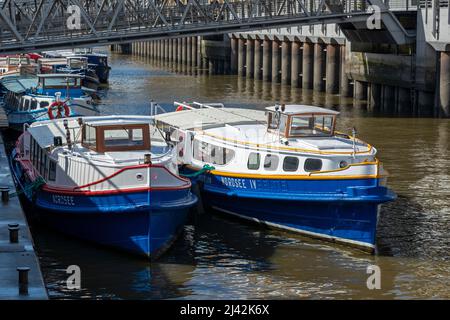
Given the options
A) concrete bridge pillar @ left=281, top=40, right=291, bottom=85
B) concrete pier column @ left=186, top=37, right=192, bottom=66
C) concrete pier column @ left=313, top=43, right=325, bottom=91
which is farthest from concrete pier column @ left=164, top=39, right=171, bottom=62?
concrete pier column @ left=313, top=43, right=325, bottom=91

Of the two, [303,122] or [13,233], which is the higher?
[303,122]

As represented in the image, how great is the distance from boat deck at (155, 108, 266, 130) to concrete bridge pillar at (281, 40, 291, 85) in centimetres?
4472

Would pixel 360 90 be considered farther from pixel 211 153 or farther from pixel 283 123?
pixel 283 123

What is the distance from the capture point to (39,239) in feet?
99.1

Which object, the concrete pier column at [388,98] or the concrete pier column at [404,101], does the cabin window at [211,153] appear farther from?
the concrete pier column at [388,98]

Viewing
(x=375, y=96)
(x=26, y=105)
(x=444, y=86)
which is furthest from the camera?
(x=375, y=96)

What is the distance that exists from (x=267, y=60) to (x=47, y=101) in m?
41.7

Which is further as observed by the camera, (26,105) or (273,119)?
(26,105)

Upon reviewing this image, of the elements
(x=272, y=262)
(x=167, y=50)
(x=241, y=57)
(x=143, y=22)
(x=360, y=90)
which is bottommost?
(x=272, y=262)

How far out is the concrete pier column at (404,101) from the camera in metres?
61.5

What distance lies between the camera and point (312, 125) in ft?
105

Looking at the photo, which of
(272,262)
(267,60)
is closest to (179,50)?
(267,60)

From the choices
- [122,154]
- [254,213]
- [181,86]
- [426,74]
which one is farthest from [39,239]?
[181,86]
